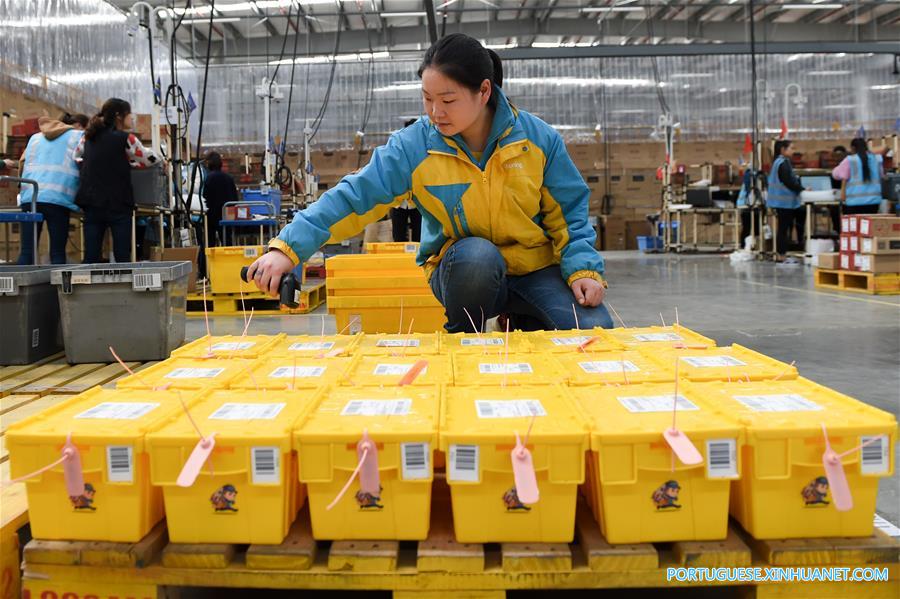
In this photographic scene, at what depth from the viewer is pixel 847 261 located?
6.80 m

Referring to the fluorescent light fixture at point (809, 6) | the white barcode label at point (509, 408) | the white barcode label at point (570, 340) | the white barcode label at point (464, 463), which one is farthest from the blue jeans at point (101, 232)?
the fluorescent light fixture at point (809, 6)

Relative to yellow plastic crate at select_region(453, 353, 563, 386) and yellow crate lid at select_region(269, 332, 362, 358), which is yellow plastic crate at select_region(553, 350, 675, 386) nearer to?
yellow plastic crate at select_region(453, 353, 563, 386)

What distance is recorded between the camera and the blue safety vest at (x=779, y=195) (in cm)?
1035

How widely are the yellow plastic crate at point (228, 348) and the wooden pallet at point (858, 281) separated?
597cm

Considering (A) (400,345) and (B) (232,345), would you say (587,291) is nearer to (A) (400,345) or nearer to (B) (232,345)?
(A) (400,345)

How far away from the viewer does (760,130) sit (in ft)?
52.7

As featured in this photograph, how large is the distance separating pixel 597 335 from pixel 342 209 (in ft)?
2.77

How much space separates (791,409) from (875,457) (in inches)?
5.5

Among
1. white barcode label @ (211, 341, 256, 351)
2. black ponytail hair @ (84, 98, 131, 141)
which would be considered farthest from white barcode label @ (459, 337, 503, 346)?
black ponytail hair @ (84, 98, 131, 141)

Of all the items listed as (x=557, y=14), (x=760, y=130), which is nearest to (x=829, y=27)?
(x=760, y=130)

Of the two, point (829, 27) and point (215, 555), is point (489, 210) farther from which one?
point (829, 27)

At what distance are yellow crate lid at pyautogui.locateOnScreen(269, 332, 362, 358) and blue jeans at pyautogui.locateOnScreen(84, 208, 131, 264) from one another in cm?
420

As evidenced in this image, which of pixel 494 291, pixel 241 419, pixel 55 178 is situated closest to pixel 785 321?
pixel 494 291

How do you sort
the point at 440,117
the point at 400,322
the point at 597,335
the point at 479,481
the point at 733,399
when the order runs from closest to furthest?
the point at 479,481, the point at 733,399, the point at 597,335, the point at 440,117, the point at 400,322
